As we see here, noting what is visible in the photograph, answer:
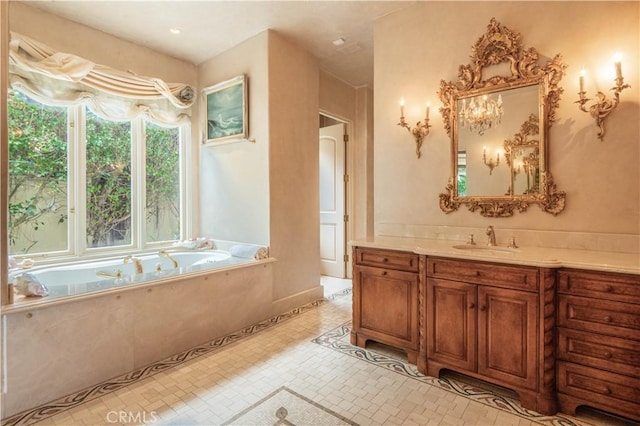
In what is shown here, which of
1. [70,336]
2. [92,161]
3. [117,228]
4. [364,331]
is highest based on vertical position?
[92,161]

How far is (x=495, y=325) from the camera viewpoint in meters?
1.91

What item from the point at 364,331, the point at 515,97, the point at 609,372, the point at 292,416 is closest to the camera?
the point at 609,372

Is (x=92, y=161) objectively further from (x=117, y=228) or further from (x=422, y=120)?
(x=422, y=120)

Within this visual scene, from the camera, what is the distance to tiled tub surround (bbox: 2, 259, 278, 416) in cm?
178

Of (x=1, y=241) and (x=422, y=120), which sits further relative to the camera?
(x=422, y=120)

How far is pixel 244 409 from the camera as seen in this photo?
1.80 m

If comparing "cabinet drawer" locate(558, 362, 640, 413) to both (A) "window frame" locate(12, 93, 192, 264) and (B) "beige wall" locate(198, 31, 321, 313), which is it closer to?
(B) "beige wall" locate(198, 31, 321, 313)

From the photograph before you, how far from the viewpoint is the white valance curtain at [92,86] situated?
255cm

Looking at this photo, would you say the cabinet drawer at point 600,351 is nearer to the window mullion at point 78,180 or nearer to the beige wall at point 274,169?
the beige wall at point 274,169

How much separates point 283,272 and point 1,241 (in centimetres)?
220

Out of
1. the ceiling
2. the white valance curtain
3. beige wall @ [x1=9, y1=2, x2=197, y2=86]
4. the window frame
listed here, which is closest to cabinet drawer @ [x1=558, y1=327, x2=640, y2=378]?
the ceiling

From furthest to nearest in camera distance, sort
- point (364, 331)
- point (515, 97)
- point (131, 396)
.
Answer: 1. point (364, 331)
2. point (515, 97)
3. point (131, 396)

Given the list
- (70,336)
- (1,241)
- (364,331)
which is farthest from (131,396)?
(364,331)

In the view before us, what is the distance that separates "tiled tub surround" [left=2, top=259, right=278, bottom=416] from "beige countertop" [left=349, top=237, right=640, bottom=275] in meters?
1.36
